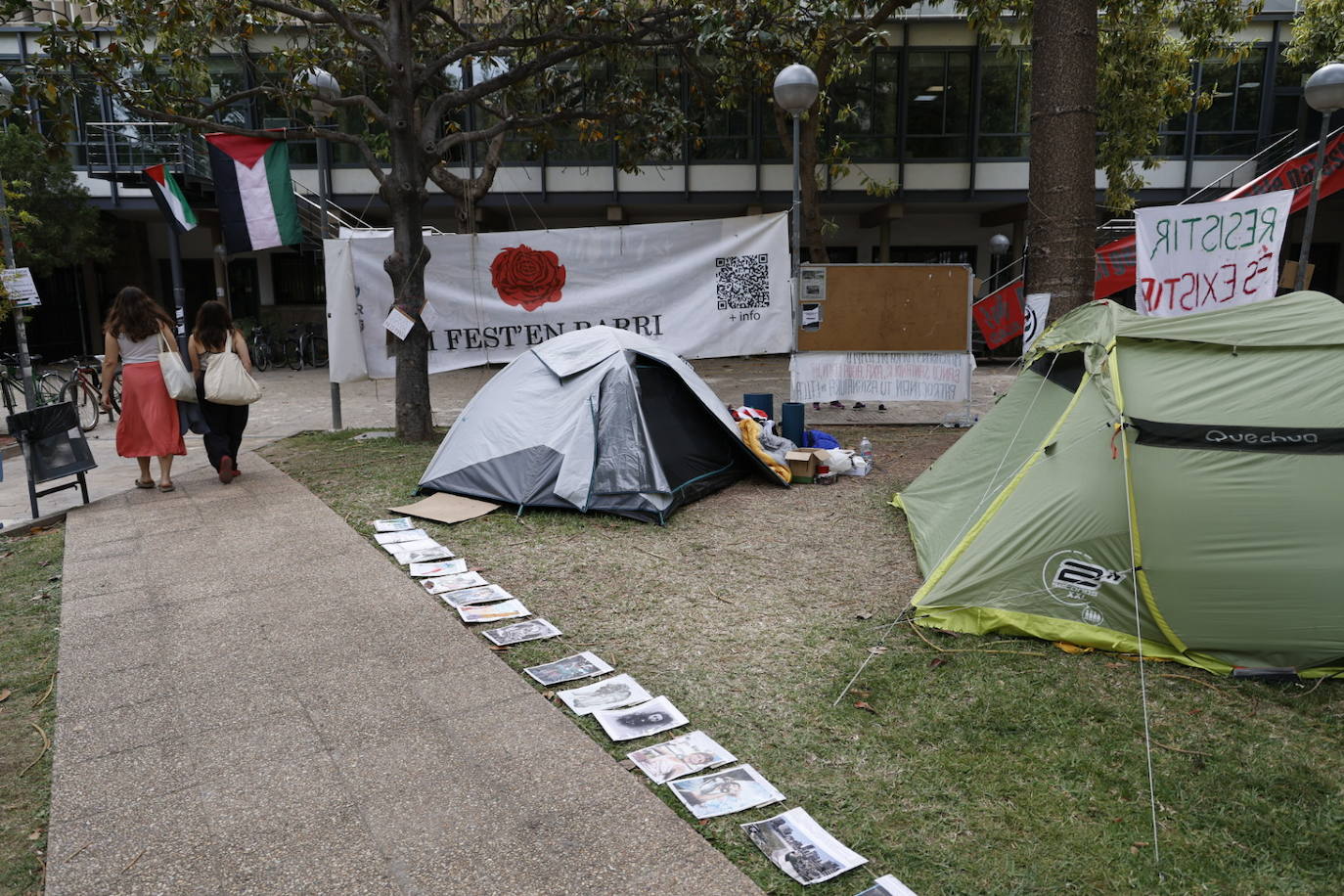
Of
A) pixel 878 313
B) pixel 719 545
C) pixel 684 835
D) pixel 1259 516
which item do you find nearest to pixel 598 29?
pixel 878 313

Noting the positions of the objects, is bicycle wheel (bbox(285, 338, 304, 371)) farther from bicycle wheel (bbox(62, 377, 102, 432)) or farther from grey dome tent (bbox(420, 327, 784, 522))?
grey dome tent (bbox(420, 327, 784, 522))

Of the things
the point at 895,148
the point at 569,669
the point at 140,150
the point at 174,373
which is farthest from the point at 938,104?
the point at 569,669

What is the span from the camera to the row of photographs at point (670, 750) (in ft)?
8.48

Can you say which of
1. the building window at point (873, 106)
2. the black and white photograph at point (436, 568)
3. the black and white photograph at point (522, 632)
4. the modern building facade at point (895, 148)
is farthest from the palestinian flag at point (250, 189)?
the building window at point (873, 106)

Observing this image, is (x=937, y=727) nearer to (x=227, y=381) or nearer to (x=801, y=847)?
(x=801, y=847)

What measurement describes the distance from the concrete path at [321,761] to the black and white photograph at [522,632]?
122mm

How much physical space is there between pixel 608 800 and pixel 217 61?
19.1 metres

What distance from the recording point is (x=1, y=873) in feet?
8.43

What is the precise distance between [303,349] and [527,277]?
11.5m

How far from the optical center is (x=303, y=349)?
18891 millimetres

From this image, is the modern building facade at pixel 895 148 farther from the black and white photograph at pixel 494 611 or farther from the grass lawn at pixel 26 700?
the black and white photograph at pixel 494 611

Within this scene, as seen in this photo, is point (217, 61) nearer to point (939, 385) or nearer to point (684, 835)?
point (939, 385)

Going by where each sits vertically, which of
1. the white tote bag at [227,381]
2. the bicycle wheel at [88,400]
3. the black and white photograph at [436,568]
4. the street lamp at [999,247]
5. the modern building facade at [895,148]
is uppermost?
the modern building facade at [895,148]

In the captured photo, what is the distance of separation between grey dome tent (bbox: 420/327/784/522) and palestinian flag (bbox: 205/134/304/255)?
11.4ft
